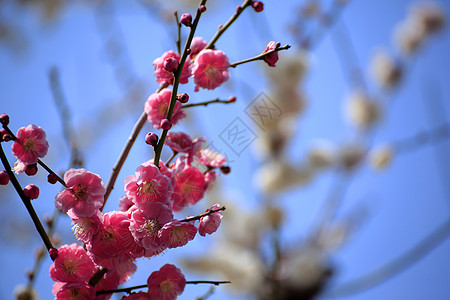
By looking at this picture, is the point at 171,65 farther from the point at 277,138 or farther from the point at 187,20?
the point at 277,138

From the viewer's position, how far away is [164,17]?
1297mm

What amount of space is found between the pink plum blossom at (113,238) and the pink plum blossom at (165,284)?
49 millimetres

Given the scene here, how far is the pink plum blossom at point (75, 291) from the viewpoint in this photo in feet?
1.34

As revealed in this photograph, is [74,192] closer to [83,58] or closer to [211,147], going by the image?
[211,147]

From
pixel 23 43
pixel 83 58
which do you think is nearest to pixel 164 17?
pixel 83 58

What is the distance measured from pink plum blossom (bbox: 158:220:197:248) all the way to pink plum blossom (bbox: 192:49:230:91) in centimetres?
17

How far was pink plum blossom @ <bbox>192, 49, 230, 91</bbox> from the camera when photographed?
0.46m

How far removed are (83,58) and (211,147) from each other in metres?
1.47

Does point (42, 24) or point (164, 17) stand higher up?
point (42, 24)

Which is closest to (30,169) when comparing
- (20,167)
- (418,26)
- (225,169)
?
(20,167)

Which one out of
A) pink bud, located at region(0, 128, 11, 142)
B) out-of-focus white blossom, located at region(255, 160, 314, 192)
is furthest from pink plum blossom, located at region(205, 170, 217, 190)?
out-of-focus white blossom, located at region(255, 160, 314, 192)

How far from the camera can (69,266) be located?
421 mm

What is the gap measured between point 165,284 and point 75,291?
0.30 ft

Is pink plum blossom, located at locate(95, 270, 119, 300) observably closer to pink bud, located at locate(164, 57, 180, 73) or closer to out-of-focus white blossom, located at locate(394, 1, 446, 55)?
pink bud, located at locate(164, 57, 180, 73)
